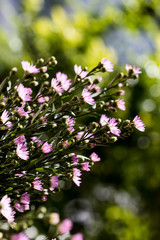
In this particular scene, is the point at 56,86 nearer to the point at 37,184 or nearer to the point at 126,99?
the point at 37,184

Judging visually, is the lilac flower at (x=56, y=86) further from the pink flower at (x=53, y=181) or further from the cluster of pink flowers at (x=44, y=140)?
the pink flower at (x=53, y=181)

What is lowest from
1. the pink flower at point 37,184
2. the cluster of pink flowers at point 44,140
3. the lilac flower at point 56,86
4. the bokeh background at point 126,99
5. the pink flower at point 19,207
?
the bokeh background at point 126,99

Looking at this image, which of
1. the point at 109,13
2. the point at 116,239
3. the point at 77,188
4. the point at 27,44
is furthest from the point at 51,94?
the point at 109,13

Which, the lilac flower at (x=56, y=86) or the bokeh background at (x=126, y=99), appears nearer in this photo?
the lilac flower at (x=56, y=86)

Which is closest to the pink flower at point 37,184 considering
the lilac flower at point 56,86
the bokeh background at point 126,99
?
the lilac flower at point 56,86

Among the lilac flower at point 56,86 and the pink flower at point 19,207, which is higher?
the lilac flower at point 56,86

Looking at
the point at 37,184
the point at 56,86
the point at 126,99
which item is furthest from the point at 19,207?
the point at 126,99

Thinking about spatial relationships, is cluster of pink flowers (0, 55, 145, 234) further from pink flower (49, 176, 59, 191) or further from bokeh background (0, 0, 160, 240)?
bokeh background (0, 0, 160, 240)

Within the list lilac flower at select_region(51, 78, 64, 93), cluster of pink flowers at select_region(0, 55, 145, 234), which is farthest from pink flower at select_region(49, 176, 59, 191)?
lilac flower at select_region(51, 78, 64, 93)

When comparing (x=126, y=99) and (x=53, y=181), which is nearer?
(x=53, y=181)

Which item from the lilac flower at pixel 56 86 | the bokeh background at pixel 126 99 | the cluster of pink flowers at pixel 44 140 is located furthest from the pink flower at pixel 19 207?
the bokeh background at pixel 126 99
